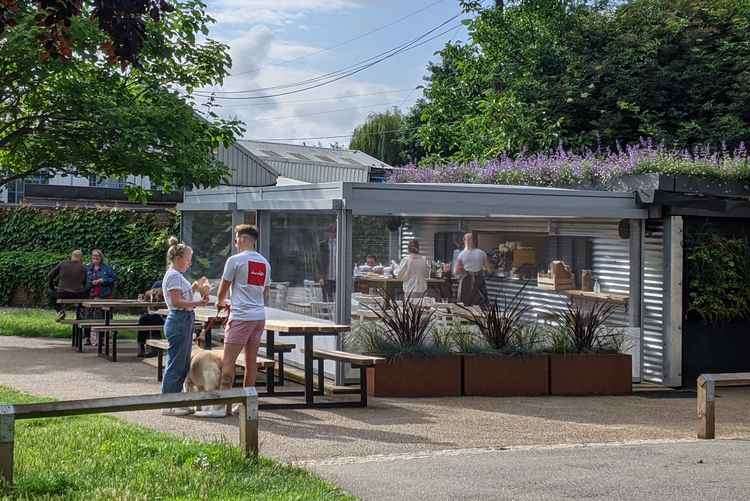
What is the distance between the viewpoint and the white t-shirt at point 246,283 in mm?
9781

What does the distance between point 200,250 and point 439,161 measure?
10.0 meters

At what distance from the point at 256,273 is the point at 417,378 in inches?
122

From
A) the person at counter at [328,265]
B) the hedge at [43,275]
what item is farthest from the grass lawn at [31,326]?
the person at counter at [328,265]

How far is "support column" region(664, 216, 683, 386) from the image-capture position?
1399 centimetres

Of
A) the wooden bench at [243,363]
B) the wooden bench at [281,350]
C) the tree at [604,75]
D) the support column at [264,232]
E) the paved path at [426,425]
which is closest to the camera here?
the paved path at [426,425]

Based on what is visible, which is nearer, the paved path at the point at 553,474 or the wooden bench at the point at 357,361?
the paved path at the point at 553,474

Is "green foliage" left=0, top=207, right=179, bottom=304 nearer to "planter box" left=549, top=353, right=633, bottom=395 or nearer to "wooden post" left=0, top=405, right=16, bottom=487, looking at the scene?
"planter box" left=549, top=353, right=633, bottom=395

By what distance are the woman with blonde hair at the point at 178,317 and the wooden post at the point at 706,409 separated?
4.74 metres

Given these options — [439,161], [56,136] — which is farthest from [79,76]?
[439,161]

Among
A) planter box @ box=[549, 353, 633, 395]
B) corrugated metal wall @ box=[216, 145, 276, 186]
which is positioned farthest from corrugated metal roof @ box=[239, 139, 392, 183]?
planter box @ box=[549, 353, 633, 395]

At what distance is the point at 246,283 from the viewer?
32.1ft

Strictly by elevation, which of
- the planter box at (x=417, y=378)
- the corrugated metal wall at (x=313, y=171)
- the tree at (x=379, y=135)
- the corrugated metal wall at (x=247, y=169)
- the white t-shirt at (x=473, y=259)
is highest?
the tree at (x=379, y=135)

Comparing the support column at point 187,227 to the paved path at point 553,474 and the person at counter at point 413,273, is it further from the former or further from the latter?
the paved path at point 553,474

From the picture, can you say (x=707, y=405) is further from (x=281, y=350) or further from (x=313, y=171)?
(x=313, y=171)
